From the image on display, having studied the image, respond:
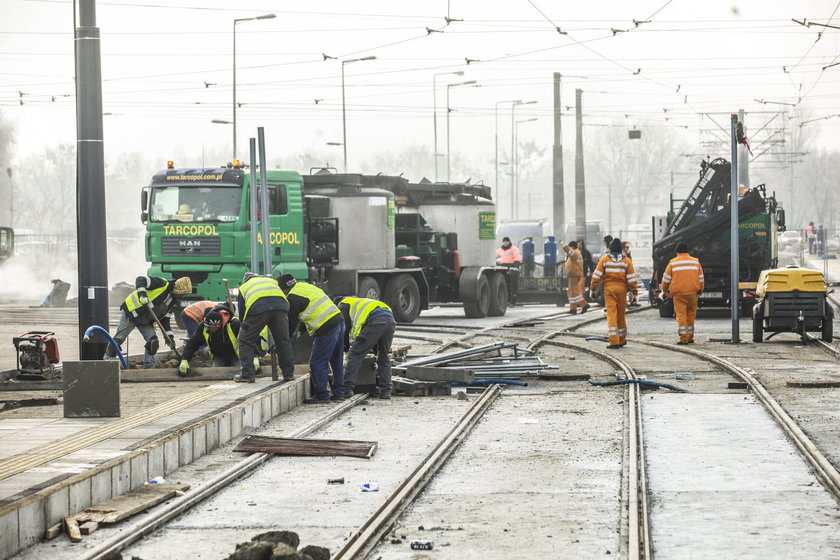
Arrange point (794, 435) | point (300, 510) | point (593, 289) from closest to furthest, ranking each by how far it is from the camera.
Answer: point (300, 510)
point (794, 435)
point (593, 289)

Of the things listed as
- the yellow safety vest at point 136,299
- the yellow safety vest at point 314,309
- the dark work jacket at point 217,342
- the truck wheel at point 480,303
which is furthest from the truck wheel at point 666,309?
the yellow safety vest at point 314,309

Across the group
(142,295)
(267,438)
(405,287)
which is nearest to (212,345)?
(142,295)

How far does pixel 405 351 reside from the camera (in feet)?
60.3

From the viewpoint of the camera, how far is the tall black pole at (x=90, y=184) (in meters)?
13.0

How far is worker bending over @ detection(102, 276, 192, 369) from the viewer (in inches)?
643

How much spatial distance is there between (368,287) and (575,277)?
578 cm

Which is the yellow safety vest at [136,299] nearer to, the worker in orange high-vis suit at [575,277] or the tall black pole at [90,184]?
the tall black pole at [90,184]

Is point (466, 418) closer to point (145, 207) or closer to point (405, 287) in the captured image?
point (145, 207)

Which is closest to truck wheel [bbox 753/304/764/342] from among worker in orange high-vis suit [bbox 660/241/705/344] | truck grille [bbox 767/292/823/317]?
truck grille [bbox 767/292/823/317]

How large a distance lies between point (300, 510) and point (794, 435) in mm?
4670

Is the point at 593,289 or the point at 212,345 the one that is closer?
the point at 212,345

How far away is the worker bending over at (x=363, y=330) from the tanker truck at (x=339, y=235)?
573cm

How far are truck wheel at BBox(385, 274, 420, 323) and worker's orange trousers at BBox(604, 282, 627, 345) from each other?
23.4 feet

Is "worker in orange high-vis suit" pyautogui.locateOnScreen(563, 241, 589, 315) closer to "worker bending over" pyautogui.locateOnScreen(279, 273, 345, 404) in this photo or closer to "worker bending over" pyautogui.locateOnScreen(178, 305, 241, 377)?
"worker bending over" pyautogui.locateOnScreen(178, 305, 241, 377)
